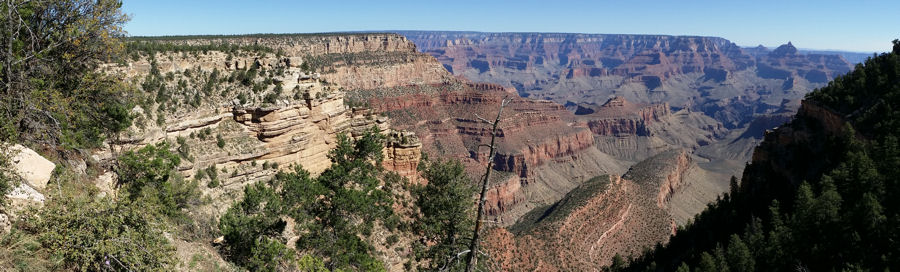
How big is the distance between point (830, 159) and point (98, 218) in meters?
55.0

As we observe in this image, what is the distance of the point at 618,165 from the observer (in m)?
158

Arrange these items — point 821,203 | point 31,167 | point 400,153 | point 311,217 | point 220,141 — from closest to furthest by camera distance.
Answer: point 31,167 → point 311,217 → point 220,141 → point 821,203 → point 400,153

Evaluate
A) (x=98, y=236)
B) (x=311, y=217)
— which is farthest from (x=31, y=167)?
(x=311, y=217)

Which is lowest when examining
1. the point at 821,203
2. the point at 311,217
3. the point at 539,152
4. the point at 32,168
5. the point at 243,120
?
the point at 539,152

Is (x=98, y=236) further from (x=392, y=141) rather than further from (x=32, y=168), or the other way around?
(x=392, y=141)

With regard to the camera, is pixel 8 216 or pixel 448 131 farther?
pixel 448 131

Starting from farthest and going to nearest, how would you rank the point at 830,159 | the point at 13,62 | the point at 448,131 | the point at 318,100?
the point at 448,131 → the point at 830,159 → the point at 318,100 → the point at 13,62

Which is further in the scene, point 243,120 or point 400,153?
point 400,153

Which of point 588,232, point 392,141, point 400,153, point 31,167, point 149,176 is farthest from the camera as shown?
point 588,232

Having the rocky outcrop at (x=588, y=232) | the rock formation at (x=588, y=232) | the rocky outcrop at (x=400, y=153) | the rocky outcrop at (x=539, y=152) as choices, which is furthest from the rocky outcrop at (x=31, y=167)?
the rocky outcrop at (x=539, y=152)

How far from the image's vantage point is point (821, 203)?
3206 centimetres

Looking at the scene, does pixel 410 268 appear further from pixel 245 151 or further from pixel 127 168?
pixel 127 168

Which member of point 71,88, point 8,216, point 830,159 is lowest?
point 830,159

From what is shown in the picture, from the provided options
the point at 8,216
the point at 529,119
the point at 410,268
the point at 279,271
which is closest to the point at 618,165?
the point at 529,119
